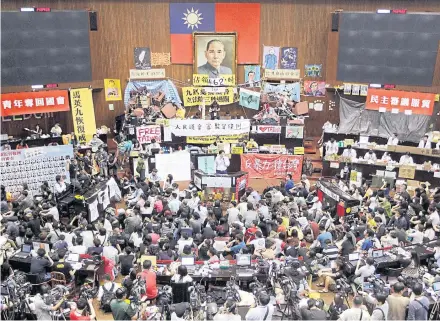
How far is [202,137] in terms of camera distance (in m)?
23.7

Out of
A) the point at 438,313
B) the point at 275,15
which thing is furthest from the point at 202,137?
the point at 438,313

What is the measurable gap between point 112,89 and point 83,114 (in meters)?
2.50

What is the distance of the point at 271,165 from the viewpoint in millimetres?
22594

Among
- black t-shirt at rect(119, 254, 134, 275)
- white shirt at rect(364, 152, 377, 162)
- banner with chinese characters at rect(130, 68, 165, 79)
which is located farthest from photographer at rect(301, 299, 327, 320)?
banner with chinese characters at rect(130, 68, 165, 79)

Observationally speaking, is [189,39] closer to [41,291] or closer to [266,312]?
[41,291]

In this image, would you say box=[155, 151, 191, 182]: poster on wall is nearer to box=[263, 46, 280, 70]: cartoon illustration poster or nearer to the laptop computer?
box=[263, 46, 280, 70]: cartoon illustration poster

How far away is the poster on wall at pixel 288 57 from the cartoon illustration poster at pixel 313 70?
694mm

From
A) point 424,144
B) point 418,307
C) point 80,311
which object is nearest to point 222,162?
point 424,144

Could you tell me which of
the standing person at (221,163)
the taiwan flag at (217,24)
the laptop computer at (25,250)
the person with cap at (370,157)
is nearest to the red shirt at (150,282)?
the laptop computer at (25,250)

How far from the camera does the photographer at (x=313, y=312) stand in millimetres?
10734

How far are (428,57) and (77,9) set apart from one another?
16.1 meters

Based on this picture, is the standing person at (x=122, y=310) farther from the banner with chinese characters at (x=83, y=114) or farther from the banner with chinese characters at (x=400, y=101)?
the banner with chinese characters at (x=400, y=101)

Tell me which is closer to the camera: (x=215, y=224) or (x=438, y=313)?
(x=438, y=313)

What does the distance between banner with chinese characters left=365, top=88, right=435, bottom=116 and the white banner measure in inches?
244
